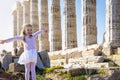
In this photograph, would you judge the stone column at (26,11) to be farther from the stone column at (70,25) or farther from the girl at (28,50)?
the girl at (28,50)

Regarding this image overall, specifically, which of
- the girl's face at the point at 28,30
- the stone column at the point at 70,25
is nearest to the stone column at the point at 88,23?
the stone column at the point at 70,25

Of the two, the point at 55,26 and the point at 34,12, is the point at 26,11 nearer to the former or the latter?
the point at 34,12

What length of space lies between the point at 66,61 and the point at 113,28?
6.11m

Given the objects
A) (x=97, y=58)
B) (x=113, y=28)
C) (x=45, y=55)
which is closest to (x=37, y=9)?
(x=113, y=28)

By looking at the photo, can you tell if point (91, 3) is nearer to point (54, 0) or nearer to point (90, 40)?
point (90, 40)

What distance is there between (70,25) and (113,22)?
8981mm

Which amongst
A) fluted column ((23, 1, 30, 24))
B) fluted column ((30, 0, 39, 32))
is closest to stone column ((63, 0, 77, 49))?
fluted column ((30, 0, 39, 32))

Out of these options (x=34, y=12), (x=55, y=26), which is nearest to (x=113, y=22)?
(x=55, y=26)

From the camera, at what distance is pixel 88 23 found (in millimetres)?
32312

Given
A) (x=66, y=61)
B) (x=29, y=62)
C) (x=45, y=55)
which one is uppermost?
(x=29, y=62)

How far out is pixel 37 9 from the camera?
4788cm

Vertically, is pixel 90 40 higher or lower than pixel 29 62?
lower

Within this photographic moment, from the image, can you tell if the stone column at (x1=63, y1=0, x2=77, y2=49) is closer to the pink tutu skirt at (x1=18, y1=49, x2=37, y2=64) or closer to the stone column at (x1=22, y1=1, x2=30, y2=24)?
the stone column at (x1=22, y1=1, x2=30, y2=24)

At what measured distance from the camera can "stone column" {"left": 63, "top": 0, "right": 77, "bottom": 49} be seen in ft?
118
